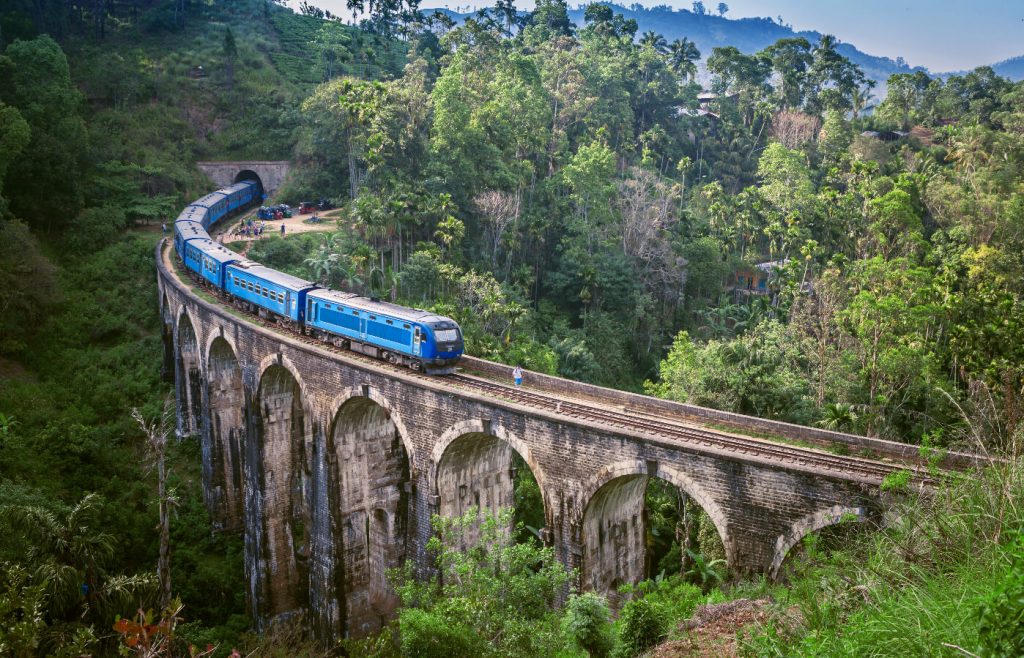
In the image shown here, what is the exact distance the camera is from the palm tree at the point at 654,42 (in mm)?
91062

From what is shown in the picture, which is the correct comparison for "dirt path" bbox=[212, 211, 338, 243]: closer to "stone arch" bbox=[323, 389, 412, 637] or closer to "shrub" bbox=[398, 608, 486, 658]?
"stone arch" bbox=[323, 389, 412, 637]

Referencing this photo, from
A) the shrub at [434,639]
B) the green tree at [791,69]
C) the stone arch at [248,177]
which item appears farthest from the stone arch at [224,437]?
the green tree at [791,69]

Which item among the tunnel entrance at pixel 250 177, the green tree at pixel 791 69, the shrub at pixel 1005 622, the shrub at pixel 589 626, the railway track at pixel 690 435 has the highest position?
the green tree at pixel 791 69

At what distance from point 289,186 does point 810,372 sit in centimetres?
4563

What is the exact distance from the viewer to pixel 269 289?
105 ft

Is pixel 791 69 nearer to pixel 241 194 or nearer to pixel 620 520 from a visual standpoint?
pixel 241 194

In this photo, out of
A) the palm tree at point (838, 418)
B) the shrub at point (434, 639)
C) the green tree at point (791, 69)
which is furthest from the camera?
the green tree at point (791, 69)

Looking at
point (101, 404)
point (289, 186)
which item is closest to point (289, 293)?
point (101, 404)

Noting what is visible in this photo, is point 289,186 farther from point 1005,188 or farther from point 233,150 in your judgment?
point 1005,188

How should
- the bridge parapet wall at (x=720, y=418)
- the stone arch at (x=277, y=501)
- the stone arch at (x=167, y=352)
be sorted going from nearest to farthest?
the bridge parapet wall at (x=720, y=418) < the stone arch at (x=277, y=501) < the stone arch at (x=167, y=352)

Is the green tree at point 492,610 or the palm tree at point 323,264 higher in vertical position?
the palm tree at point 323,264

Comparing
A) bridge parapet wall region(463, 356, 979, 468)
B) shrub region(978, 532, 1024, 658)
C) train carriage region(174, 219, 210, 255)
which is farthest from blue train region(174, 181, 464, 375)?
shrub region(978, 532, 1024, 658)

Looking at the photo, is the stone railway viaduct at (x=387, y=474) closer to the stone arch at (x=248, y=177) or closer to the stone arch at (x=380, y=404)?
the stone arch at (x=380, y=404)

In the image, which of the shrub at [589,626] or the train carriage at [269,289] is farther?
the train carriage at [269,289]
